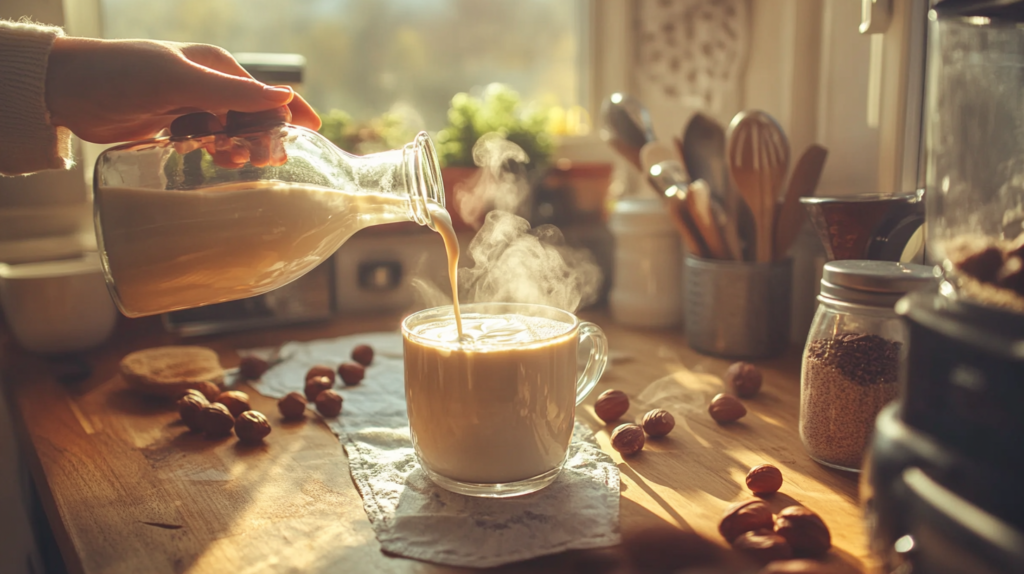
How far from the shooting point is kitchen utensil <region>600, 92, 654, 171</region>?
1.49m

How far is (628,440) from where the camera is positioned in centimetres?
91

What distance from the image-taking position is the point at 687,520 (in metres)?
0.75

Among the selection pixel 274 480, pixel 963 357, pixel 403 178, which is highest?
pixel 403 178

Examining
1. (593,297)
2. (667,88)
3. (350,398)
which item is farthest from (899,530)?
(667,88)

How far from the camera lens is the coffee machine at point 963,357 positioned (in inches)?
18.1

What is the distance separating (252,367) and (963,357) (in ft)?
3.38

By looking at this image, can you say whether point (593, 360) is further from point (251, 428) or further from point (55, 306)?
point (55, 306)

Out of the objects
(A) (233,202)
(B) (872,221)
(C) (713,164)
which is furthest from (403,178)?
(C) (713,164)

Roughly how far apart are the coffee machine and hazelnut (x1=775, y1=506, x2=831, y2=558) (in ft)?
0.41

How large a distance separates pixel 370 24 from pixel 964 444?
1787mm

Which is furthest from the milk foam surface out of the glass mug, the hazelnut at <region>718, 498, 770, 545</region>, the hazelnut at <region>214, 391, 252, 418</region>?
the hazelnut at <region>214, 391, 252, 418</region>

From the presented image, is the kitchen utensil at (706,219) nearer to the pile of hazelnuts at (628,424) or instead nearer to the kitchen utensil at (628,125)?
the kitchen utensil at (628,125)

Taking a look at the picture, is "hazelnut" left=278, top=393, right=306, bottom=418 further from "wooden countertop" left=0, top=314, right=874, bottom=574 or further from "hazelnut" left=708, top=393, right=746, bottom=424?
"hazelnut" left=708, top=393, right=746, bottom=424

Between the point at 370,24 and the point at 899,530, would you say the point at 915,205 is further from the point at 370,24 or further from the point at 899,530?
the point at 370,24
